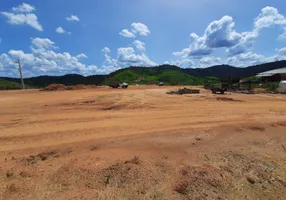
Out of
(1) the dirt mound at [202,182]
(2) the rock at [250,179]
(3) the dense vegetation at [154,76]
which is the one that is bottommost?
(2) the rock at [250,179]

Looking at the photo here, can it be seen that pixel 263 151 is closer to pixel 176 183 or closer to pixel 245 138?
pixel 245 138

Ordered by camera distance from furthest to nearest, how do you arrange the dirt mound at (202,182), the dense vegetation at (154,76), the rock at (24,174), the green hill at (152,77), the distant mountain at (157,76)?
the distant mountain at (157,76) < the dense vegetation at (154,76) < the green hill at (152,77) < the rock at (24,174) < the dirt mound at (202,182)

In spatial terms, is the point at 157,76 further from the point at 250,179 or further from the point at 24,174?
the point at 24,174

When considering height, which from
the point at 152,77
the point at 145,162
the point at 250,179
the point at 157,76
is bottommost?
the point at 250,179

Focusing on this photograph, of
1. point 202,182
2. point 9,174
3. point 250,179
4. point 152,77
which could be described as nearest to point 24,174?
point 9,174

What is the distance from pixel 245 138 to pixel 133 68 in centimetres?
13723

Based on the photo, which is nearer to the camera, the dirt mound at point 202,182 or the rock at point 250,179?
the dirt mound at point 202,182

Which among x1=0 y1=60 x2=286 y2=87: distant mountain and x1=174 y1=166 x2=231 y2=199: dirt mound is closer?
x1=174 y1=166 x2=231 y2=199: dirt mound

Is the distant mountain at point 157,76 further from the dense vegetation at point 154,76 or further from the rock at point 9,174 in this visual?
the rock at point 9,174

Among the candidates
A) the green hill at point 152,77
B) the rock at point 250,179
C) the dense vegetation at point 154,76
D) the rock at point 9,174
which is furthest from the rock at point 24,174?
the dense vegetation at point 154,76

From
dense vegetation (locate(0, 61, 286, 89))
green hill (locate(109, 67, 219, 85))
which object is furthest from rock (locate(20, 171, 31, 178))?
dense vegetation (locate(0, 61, 286, 89))

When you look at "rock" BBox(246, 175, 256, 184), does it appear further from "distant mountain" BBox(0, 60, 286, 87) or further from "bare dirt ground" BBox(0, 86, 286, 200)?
"distant mountain" BBox(0, 60, 286, 87)

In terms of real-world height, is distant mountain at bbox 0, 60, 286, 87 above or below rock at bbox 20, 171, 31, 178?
above

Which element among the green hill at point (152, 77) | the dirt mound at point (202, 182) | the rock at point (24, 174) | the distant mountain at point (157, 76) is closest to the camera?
the dirt mound at point (202, 182)
